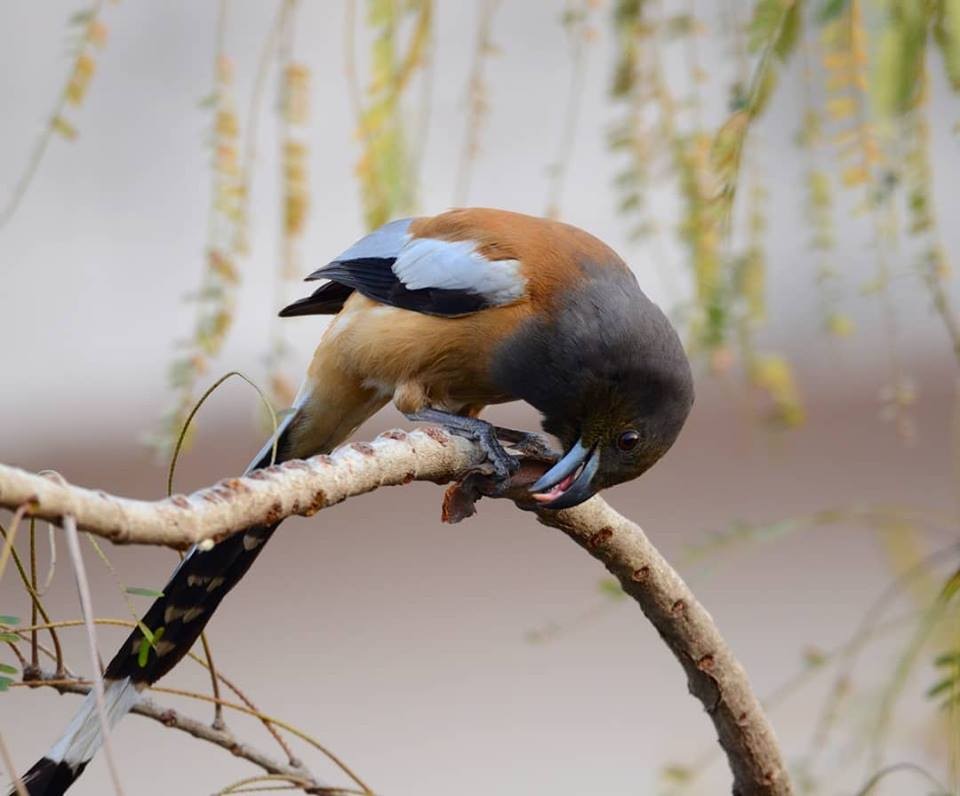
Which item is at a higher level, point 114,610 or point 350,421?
point 350,421

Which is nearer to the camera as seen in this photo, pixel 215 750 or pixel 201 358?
pixel 201 358

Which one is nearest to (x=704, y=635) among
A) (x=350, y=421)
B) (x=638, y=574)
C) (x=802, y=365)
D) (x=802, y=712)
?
(x=638, y=574)

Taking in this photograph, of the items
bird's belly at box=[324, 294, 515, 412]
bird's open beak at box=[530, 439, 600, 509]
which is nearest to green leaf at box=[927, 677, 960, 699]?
bird's open beak at box=[530, 439, 600, 509]

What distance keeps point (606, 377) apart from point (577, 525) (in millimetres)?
511

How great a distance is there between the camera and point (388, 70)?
6.33 feet

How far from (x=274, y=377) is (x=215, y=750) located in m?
2.77

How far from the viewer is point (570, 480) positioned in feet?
6.79

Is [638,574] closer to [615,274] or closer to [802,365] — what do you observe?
[615,274]

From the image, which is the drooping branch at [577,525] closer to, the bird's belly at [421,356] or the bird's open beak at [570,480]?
the bird's open beak at [570,480]

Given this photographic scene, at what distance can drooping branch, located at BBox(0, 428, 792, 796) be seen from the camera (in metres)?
1.14

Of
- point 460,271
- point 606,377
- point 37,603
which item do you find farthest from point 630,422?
point 37,603

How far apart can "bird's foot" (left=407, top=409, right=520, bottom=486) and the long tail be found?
1.00ft

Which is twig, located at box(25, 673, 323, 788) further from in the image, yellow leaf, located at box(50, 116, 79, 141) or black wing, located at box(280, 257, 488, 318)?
black wing, located at box(280, 257, 488, 318)

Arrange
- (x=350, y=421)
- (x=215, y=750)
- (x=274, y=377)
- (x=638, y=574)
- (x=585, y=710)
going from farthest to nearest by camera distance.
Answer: (x=585, y=710) < (x=215, y=750) < (x=350, y=421) < (x=274, y=377) < (x=638, y=574)
